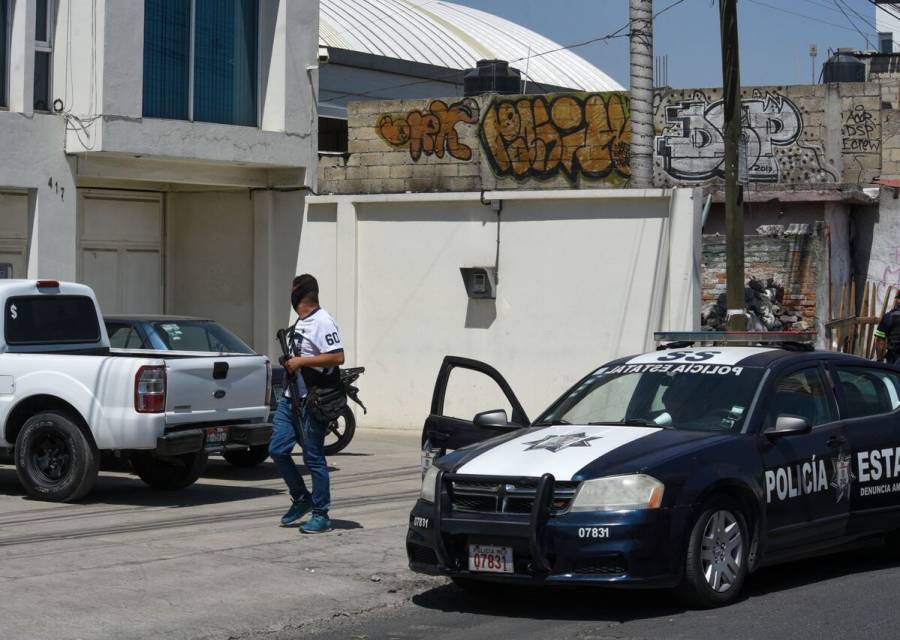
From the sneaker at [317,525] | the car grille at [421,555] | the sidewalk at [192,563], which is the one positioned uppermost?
the car grille at [421,555]

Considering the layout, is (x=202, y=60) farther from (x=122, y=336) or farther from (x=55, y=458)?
(x=55, y=458)

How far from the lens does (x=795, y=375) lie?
9125 mm

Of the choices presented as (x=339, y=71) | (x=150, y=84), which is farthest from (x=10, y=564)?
(x=339, y=71)

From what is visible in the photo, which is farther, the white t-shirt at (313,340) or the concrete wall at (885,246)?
the concrete wall at (885,246)

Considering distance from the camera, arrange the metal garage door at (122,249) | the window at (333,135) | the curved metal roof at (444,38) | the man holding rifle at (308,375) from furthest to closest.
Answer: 1. the curved metal roof at (444,38)
2. the window at (333,135)
3. the metal garage door at (122,249)
4. the man holding rifle at (308,375)

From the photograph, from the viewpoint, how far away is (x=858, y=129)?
20.8 metres

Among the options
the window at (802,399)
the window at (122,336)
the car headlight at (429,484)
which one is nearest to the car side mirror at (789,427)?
the window at (802,399)

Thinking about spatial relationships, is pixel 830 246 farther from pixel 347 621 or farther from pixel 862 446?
pixel 347 621

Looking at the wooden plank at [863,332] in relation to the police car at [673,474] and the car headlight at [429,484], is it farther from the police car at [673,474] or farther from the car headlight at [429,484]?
the car headlight at [429,484]

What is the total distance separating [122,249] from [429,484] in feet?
43.0

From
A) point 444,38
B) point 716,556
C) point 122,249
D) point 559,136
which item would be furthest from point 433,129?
point 444,38

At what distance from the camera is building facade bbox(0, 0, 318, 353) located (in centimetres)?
1767

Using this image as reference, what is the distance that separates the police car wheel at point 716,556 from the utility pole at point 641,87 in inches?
363

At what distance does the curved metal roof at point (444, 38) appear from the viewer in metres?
32.3
